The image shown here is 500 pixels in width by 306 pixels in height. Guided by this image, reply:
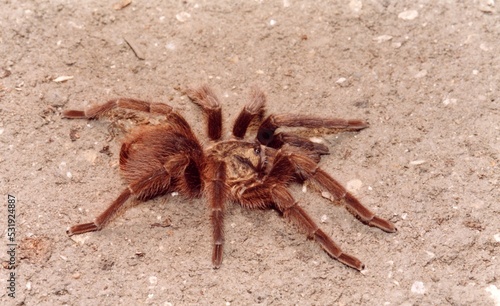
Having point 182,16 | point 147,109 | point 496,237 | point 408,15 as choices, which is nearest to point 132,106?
point 147,109

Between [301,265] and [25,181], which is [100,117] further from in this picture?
[301,265]

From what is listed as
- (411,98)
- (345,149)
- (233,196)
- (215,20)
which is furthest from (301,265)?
(215,20)

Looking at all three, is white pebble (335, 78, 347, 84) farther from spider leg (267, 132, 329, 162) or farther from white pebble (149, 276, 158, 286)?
white pebble (149, 276, 158, 286)

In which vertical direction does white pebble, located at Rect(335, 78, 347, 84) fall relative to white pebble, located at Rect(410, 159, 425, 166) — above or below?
above

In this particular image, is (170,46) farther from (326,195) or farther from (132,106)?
(326,195)

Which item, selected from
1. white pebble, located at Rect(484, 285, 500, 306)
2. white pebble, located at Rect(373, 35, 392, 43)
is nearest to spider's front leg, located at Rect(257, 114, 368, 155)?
white pebble, located at Rect(373, 35, 392, 43)

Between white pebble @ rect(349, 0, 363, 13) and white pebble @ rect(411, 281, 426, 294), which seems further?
white pebble @ rect(349, 0, 363, 13)

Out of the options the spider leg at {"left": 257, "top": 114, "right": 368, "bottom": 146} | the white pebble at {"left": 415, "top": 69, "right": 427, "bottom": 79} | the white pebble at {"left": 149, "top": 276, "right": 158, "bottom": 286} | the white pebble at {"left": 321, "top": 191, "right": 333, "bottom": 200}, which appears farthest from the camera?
the white pebble at {"left": 415, "top": 69, "right": 427, "bottom": 79}

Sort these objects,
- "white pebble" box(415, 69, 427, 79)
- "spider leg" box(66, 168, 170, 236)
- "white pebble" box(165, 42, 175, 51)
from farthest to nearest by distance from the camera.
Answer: "white pebble" box(165, 42, 175, 51) < "white pebble" box(415, 69, 427, 79) < "spider leg" box(66, 168, 170, 236)
